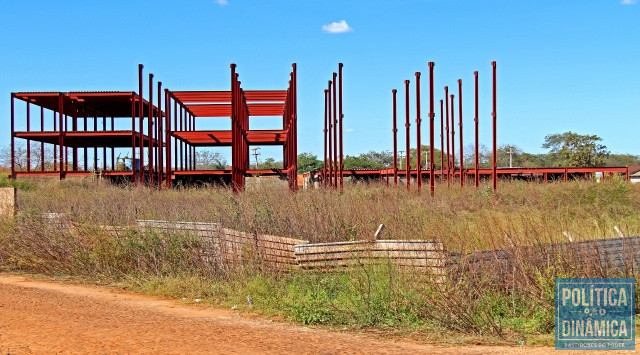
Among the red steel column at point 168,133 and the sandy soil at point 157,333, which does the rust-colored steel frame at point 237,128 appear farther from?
the sandy soil at point 157,333

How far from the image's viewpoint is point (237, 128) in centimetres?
2728

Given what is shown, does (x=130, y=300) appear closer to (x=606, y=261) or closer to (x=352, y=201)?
(x=352, y=201)

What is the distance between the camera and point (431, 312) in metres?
7.61

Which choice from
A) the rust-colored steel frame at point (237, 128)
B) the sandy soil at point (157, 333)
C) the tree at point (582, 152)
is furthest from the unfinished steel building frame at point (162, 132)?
the tree at point (582, 152)

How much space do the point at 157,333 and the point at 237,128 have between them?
2047 cm

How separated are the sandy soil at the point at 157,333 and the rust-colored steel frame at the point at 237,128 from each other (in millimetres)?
13347

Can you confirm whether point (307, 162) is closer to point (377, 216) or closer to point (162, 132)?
point (162, 132)

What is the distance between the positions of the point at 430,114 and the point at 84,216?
42.4 ft

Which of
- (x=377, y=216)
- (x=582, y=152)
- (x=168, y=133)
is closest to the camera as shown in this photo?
(x=377, y=216)

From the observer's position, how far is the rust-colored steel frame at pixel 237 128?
2677cm

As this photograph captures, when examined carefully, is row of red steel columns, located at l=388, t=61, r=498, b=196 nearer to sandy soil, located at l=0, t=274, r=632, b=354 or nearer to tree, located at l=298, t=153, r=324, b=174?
sandy soil, located at l=0, t=274, r=632, b=354

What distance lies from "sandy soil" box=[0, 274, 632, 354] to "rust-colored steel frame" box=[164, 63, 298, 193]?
43.8 ft

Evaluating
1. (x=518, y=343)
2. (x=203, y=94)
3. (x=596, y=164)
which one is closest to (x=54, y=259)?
(x=518, y=343)

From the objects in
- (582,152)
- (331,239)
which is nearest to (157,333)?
(331,239)
